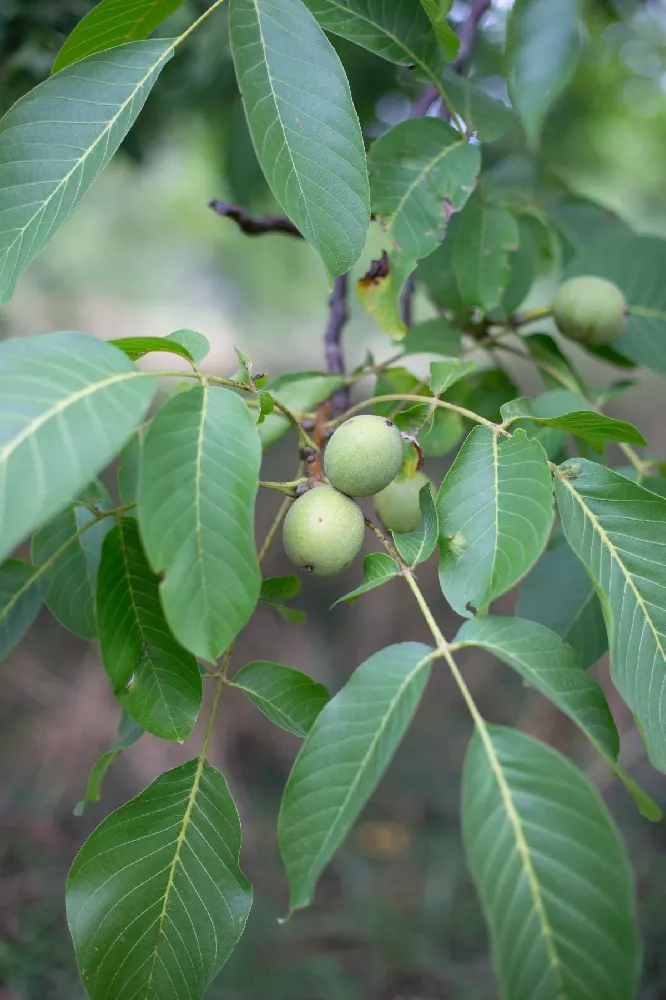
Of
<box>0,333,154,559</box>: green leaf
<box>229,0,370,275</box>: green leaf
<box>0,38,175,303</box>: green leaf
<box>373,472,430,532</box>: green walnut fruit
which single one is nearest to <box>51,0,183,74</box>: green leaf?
<box>0,38,175,303</box>: green leaf

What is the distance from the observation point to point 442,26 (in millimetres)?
1108

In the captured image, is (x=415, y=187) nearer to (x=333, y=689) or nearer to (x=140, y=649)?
(x=140, y=649)

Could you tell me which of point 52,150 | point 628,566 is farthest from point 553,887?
point 52,150

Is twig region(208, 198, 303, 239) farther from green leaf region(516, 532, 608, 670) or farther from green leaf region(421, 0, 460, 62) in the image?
green leaf region(516, 532, 608, 670)

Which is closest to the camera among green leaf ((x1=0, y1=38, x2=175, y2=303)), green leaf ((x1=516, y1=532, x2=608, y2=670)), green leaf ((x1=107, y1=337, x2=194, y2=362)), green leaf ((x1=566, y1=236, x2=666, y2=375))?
green leaf ((x1=107, y1=337, x2=194, y2=362))

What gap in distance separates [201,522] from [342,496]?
0.31 m

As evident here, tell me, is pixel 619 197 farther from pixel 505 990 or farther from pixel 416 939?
pixel 505 990

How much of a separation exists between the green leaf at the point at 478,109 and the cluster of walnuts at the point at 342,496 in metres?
0.65

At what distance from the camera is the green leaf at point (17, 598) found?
1.06 m

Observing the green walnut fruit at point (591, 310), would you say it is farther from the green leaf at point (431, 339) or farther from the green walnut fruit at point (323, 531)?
the green walnut fruit at point (323, 531)

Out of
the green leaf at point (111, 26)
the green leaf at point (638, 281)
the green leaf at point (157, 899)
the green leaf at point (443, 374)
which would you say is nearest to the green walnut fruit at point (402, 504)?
the green leaf at point (443, 374)

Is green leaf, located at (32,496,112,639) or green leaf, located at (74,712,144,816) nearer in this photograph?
green leaf, located at (74,712,144,816)

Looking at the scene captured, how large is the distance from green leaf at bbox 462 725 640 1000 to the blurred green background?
1.75 meters

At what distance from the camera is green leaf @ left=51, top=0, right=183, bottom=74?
41.0 inches
